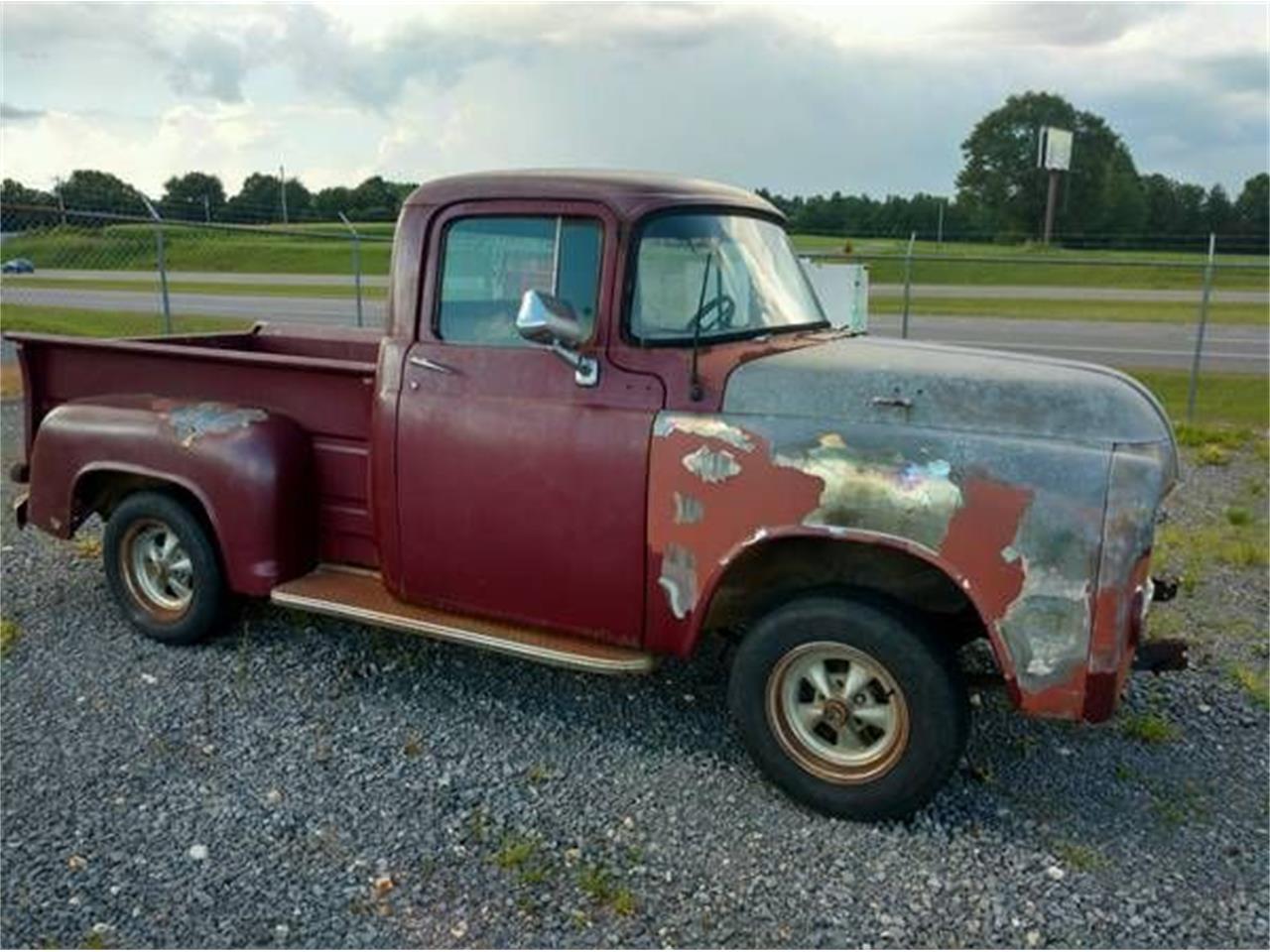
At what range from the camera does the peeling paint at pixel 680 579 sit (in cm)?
384

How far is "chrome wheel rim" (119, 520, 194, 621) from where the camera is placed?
200 inches

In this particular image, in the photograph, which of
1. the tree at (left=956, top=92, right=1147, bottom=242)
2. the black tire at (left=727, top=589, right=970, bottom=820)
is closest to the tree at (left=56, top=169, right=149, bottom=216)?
the black tire at (left=727, top=589, right=970, bottom=820)

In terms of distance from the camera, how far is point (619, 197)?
158 inches

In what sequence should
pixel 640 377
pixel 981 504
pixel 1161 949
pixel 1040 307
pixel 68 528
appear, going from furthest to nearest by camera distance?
pixel 1040 307
pixel 68 528
pixel 640 377
pixel 981 504
pixel 1161 949

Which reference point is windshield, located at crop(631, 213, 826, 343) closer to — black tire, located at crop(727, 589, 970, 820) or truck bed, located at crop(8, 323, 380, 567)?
black tire, located at crop(727, 589, 970, 820)

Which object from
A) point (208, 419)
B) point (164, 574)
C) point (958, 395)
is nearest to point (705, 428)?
point (958, 395)

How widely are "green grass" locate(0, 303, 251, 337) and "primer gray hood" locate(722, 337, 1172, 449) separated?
1461cm

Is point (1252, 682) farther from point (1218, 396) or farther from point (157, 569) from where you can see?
point (1218, 396)

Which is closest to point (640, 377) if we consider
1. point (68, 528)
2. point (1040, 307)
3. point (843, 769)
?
point (843, 769)

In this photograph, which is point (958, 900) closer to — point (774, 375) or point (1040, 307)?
point (774, 375)

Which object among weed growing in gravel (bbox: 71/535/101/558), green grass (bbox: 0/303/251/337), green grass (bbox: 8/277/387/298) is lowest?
weed growing in gravel (bbox: 71/535/101/558)

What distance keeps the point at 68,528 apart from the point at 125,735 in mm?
1427

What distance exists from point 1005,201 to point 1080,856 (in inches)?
1676

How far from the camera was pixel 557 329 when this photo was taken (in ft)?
12.3
